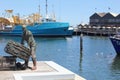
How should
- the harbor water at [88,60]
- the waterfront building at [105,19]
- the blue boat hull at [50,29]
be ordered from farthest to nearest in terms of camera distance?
the waterfront building at [105,19], the blue boat hull at [50,29], the harbor water at [88,60]

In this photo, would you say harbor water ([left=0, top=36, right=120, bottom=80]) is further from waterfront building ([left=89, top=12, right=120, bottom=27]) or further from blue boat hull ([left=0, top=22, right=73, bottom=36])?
waterfront building ([left=89, top=12, right=120, bottom=27])

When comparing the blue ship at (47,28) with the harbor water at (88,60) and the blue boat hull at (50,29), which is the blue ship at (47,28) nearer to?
the blue boat hull at (50,29)

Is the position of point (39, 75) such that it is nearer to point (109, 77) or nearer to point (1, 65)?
point (1, 65)

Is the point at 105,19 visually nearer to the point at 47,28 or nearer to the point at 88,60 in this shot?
the point at 47,28

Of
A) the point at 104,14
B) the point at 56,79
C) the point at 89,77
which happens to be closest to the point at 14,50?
the point at 56,79

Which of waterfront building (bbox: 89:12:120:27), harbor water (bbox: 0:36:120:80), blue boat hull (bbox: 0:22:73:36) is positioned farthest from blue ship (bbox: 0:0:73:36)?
harbor water (bbox: 0:36:120:80)

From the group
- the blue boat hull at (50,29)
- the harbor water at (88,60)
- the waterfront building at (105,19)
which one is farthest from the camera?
the waterfront building at (105,19)

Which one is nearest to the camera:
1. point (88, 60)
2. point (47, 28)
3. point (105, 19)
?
point (88, 60)

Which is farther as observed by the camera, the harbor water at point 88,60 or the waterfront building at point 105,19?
the waterfront building at point 105,19

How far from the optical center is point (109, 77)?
23219mm

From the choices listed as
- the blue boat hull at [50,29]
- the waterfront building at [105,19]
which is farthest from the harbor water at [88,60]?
the waterfront building at [105,19]

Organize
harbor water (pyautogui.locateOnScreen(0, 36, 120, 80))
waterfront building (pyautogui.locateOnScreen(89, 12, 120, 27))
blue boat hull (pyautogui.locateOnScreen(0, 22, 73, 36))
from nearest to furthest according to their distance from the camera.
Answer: harbor water (pyautogui.locateOnScreen(0, 36, 120, 80)) → blue boat hull (pyautogui.locateOnScreen(0, 22, 73, 36)) → waterfront building (pyautogui.locateOnScreen(89, 12, 120, 27))

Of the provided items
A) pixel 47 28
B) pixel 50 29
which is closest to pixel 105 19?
pixel 47 28

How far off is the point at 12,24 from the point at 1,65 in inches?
4035
